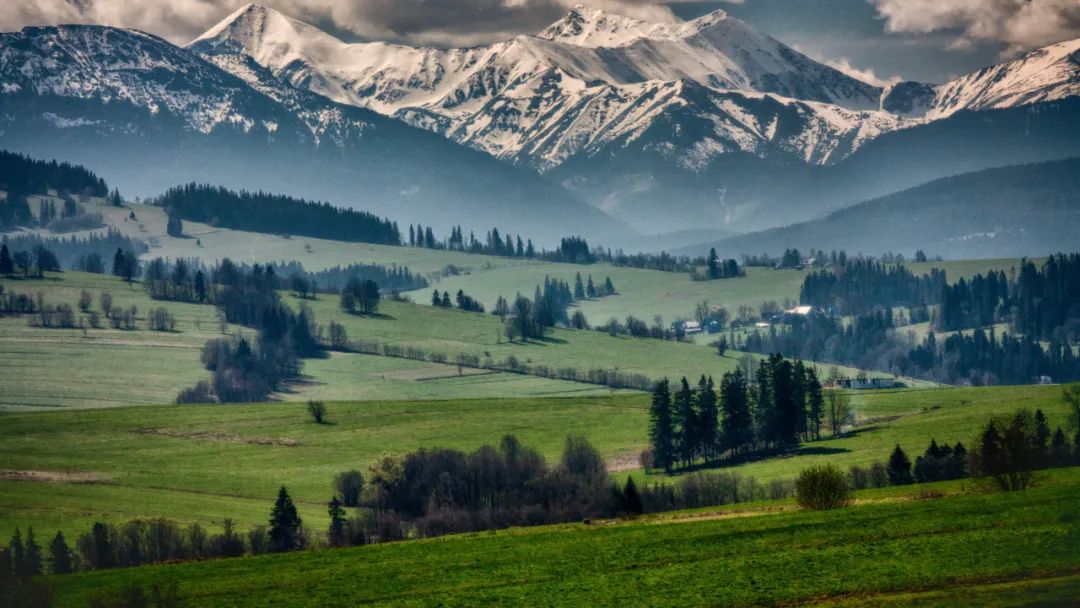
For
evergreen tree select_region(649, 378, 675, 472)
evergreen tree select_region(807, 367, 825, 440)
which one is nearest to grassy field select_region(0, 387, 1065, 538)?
evergreen tree select_region(649, 378, 675, 472)

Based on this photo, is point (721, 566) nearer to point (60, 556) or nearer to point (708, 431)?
point (60, 556)

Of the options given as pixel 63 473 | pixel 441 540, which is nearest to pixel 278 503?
pixel 441 540

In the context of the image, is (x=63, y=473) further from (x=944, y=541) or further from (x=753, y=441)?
(x=944, y=541)

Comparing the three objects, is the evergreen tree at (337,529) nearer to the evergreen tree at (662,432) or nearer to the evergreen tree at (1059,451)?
the evergreen tree at (662,432)

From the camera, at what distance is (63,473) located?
466 feet

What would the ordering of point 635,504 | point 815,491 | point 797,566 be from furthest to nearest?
point 635,504 < point 815,491 < point 797,566

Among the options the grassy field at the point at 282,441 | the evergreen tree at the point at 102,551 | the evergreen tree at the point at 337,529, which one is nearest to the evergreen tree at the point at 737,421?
the grassy field at the point at 282,441

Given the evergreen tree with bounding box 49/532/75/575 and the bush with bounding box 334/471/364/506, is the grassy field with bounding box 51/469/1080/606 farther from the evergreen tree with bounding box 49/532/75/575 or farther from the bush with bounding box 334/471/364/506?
the bush with bounding box 334/471/364/506

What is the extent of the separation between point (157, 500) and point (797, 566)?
86.5m

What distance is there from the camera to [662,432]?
15138 cm

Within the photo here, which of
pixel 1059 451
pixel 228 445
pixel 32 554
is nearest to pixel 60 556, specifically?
pixel 32 554

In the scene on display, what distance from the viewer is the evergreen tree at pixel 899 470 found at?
4227 inches

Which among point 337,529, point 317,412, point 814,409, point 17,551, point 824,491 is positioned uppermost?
point 317,412

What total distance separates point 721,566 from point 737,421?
326ft
